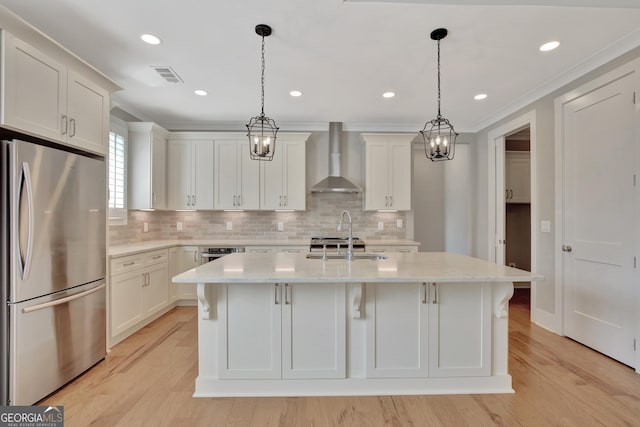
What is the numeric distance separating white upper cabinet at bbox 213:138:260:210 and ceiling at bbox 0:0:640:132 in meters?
0.70

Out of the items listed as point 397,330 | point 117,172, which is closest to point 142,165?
point 117,172

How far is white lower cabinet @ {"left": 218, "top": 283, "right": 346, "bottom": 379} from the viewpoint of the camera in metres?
2.04

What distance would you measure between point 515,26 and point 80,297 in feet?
13.0

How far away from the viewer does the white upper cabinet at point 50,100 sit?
1.82 meters

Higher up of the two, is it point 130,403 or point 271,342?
point 271,342

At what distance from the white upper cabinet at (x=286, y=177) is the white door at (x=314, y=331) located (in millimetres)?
2464

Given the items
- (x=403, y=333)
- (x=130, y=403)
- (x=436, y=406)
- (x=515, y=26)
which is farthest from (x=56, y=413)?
(x=515, y=26)

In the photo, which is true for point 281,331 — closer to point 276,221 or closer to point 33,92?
A: point 33,92

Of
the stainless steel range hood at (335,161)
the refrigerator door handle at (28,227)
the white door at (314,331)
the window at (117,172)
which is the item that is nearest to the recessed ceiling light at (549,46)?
the stainless steel range hood at (335,161)

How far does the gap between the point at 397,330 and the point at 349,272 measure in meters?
0.61

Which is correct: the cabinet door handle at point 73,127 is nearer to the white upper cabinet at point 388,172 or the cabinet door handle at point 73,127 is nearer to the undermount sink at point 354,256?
the undermount sink at point 354,256

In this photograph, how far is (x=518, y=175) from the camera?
5090 millimetres

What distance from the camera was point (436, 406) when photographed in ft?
6.32

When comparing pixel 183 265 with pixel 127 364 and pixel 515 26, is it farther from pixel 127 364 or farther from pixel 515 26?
pixel 515 26
